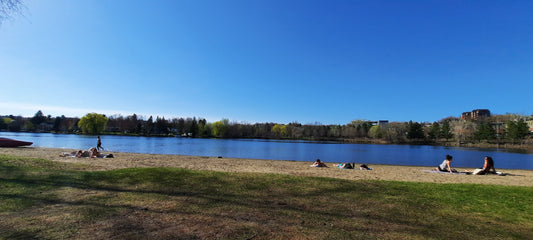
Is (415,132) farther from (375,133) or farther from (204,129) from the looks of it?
(204,129)

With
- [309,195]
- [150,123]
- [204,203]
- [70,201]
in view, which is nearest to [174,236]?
[204,203]

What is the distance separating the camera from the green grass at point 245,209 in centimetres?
481

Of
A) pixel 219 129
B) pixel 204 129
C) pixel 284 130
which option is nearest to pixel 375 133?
pixel 284 130

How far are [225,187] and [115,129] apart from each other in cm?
18729

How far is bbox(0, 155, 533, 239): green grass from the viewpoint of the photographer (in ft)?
15.8

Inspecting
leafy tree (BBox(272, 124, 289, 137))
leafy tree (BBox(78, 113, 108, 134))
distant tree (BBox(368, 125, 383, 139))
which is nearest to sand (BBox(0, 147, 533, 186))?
leafy tree (BBox(78, 113, 108, 134))

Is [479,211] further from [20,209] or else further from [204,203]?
[20,209]

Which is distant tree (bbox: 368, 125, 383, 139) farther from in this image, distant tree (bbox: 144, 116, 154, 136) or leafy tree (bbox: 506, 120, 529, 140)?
distant tree (bbox: 144, 116, 154, 136)

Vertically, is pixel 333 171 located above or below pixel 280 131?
below

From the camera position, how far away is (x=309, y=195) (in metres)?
7.91

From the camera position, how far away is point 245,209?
20.6 feet

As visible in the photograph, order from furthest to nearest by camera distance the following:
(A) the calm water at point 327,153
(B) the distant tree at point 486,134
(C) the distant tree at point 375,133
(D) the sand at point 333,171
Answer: (C) the distant tree at point 375,133 < (B) the distant tree at point 486,134 < (A) the calm water at point 327,153 < (D) the sand at point 333,171

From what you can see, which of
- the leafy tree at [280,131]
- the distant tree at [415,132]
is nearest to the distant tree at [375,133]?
the distant tree at [415,132]

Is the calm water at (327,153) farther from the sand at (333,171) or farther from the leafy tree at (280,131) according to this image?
the leafy tree at (280,131)
